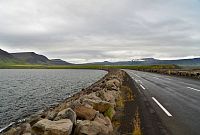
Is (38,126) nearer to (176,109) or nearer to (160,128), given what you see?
(160,128)

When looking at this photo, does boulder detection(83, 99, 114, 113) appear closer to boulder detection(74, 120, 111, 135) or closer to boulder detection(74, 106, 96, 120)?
boulder detection(74, 106, 96, 120)

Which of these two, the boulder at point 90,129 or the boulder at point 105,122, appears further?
the boulder at point 105,122

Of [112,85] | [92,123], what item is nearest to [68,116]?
Result: [92,123]

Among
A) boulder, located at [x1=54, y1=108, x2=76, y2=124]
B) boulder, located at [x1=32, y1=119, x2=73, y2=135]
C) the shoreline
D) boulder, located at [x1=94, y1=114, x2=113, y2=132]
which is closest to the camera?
boulder, located at [x1=32, y1=119, x2=73, y2=135]

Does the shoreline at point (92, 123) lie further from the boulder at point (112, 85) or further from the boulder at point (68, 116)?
the boulder at point (112, 85)

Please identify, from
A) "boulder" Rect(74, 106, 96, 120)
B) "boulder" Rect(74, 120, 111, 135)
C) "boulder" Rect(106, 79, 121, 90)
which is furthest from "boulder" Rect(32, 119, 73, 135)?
"boulder" Rect(106, 79, 121, 90)

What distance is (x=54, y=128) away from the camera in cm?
764

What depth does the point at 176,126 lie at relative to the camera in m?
9.48

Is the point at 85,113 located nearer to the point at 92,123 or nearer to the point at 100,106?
the point at 92,123

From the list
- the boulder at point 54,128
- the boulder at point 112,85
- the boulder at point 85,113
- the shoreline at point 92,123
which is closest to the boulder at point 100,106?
the shoreline at point 92,123

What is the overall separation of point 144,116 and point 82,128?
3.94m

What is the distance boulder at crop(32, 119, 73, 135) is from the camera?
7.61m

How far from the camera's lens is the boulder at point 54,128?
25.0ft

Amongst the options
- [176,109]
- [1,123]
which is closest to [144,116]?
[176,109]
